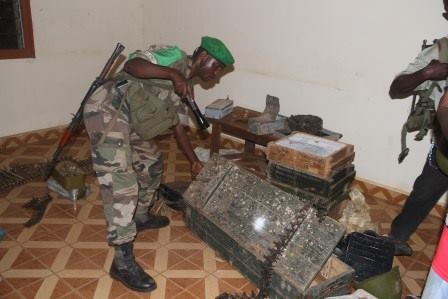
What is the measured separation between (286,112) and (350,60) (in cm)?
74

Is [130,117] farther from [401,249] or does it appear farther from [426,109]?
[401,249]


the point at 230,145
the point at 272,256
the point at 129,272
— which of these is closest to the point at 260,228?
the point at 272,256

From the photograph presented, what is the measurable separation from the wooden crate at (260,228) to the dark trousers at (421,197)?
0.72m

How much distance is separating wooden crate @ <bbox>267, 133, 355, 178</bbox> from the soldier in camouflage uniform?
71 cm

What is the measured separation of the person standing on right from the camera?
7.40 ft

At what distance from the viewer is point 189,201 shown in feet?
8.52

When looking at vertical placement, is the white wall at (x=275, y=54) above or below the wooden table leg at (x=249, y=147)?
above

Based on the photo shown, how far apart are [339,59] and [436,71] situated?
1105 millimetres

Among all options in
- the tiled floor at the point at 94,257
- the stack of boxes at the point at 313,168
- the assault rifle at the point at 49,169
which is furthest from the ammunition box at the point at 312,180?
the assault rifle at the point at 49,169

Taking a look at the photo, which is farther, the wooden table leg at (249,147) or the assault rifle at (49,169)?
the wooden table leg at (249,147)

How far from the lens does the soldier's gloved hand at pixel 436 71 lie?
222 cm

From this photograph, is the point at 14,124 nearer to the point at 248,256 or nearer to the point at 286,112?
the point at 286,112

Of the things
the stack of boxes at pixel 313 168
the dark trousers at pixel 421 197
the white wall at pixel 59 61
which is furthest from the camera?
the white wall at pixel 59 61

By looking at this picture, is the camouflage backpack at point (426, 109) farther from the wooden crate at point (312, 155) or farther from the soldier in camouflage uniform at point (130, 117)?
the soldier in camouflage uniform at point (130, 117)
